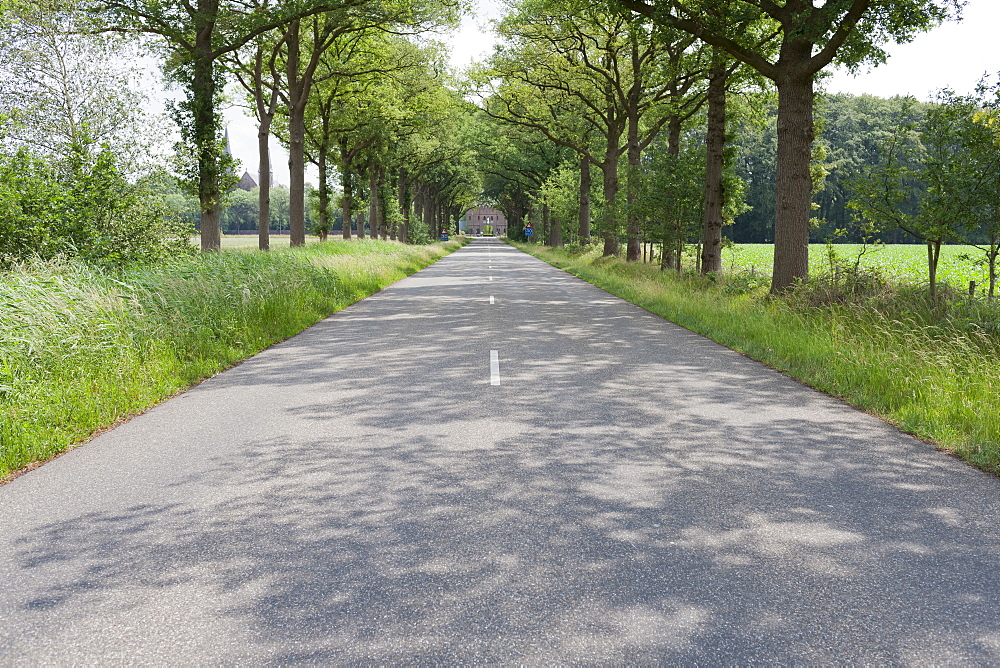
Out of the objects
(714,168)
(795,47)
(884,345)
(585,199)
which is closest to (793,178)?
(795,47)

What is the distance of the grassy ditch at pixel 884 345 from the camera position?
20.1 feet

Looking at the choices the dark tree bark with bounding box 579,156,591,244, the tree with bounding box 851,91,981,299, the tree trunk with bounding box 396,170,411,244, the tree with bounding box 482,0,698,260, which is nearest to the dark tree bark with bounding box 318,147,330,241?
the tree with bounding box 482,0,698,260

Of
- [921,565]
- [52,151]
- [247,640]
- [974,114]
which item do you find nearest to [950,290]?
[974,114]

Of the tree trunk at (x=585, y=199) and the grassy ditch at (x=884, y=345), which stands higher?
the tree trunk at (x=585, y=199)

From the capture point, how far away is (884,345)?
29.3 ft

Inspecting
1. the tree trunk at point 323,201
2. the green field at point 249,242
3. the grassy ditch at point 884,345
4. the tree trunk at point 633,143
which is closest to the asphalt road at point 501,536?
the grassy ditch at point 884,345

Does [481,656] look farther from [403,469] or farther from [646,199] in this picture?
[646,199]

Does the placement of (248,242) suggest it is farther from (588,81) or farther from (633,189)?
(633,189)

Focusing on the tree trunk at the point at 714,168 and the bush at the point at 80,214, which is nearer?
the bush at the point at 80,214

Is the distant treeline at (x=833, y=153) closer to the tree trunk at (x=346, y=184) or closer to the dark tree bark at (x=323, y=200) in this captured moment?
the tree trunk at (x=346, y=184)

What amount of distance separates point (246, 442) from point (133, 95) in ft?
86.1

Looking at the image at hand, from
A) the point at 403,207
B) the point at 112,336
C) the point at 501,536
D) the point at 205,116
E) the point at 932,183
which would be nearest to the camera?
the point at 501,536

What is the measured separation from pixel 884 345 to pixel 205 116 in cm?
1881

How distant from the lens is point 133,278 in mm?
10117
